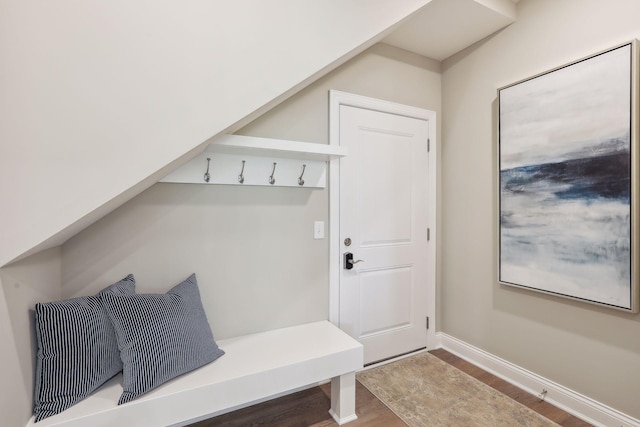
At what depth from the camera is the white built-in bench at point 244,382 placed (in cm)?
120

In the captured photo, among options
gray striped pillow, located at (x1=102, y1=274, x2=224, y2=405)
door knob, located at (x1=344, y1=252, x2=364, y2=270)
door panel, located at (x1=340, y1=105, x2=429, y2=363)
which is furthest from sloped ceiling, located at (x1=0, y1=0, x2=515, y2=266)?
door knob, located at (x1=344, y1=252, x2=364, y2=270)

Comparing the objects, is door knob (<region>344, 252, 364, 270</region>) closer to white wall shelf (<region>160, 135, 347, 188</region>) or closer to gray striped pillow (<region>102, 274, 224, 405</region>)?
white wall shelf (<region>160, 135, 347, 188</region>)

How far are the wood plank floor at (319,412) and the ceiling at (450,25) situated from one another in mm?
A: 2466

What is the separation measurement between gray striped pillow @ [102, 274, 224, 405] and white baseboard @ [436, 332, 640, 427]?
79.0 inches

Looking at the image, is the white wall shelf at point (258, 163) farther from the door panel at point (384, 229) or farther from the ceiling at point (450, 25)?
the ceiling at point (450, 25)

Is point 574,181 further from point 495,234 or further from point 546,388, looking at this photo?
point 546,388

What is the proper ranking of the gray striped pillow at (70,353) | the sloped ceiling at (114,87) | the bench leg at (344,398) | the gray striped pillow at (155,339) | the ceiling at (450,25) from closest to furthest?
1. the sloped ceiling at (114,87)
2. the gray striped pillow at (70,353)
3. the gray striped pillow at (155,339)
4. the bench leg at (344,398)
5. the ceiling at (450,25)

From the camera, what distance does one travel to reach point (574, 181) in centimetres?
175

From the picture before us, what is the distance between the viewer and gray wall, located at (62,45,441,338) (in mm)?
1572

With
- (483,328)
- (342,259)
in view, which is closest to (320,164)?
(342,259)

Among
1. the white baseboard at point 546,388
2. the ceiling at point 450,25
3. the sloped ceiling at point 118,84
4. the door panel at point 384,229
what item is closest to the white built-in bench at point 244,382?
the door panel at point 384,229

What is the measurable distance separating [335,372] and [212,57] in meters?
1.67

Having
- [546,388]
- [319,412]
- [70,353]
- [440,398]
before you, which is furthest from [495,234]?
[70,353]

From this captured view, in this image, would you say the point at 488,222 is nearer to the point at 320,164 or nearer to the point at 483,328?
the point at 483,328
